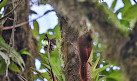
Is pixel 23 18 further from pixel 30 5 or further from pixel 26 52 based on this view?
pixel 30 5

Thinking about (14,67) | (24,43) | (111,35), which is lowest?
(111,35)

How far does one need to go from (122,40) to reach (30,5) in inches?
24.1

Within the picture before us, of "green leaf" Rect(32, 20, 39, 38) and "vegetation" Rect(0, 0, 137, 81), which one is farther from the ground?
"green leaf" Rect(32, 20, 39, 38)

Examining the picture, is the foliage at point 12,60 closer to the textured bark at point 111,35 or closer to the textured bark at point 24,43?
the textured bark at point 24,43

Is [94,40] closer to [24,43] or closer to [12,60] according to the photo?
[12,60]

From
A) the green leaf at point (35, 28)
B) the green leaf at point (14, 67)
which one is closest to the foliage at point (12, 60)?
the green leaf at point (14, 67)

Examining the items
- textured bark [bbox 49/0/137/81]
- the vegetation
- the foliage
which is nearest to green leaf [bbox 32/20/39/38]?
the vegetation

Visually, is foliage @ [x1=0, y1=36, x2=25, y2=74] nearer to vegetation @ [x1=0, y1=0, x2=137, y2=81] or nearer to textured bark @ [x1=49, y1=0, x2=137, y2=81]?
vegetation @ [x1=0, y1=0, x2=137, y2=81]

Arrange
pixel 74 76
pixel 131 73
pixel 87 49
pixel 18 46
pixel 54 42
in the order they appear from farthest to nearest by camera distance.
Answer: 1. pixel 18 46
2. pixel 54 42
3. pixel 74 76
4. pixel 87 49
5. pixel 131 73

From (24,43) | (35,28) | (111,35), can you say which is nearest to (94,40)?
(111,35)

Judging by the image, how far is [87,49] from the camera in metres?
0.39

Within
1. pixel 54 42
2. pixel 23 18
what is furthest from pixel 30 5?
pixel 23 18

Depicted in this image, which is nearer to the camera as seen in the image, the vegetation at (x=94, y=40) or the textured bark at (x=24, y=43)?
the vegetation at (x=94, y=40)

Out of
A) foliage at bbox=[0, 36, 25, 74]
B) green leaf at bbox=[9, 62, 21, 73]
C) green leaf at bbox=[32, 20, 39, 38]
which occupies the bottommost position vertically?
green leaf at bbox=[9, 62, 21, 73]
